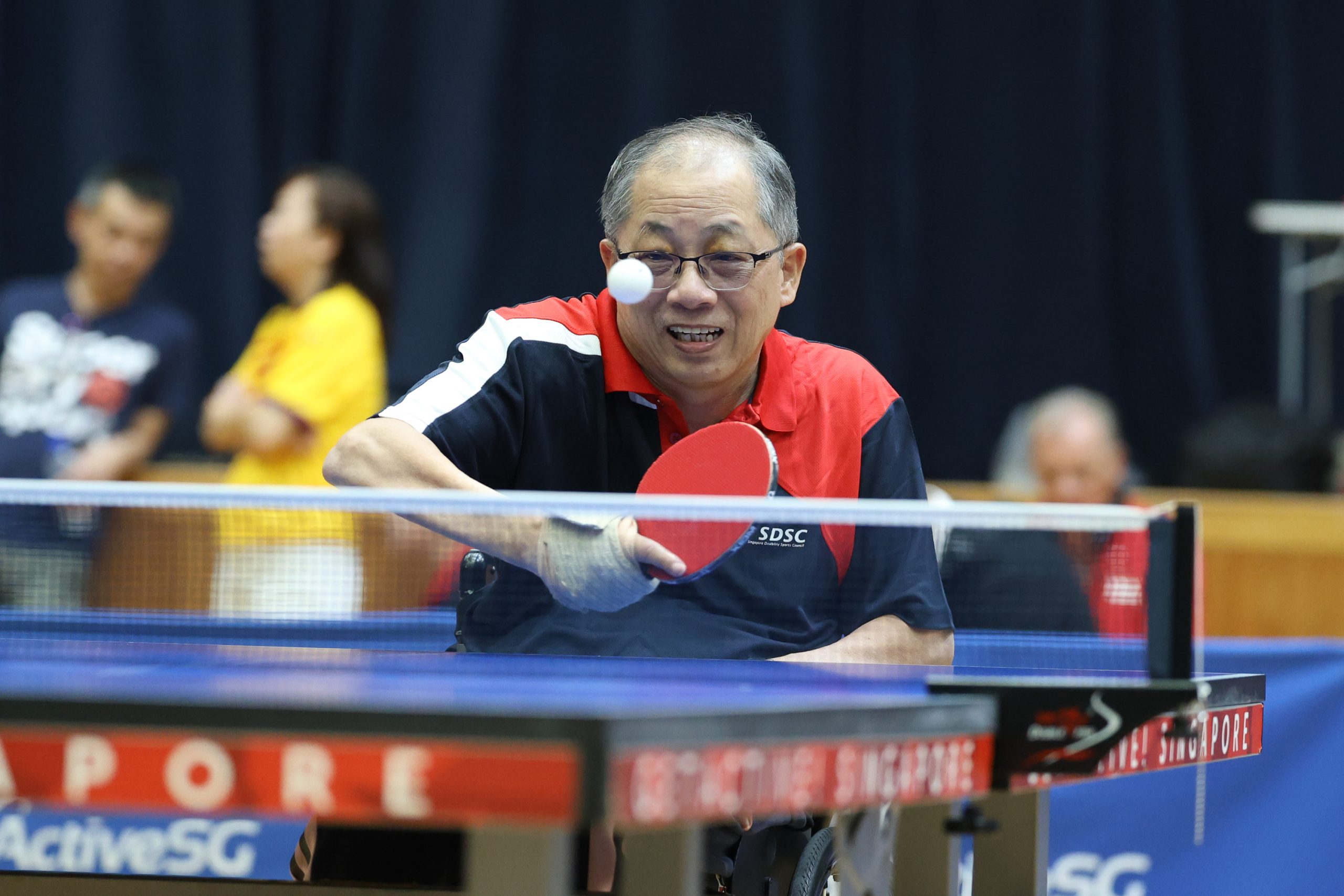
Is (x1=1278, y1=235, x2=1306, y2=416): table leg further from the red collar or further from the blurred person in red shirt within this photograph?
the red collar

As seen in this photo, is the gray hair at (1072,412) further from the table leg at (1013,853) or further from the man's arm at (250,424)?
the table leg at (1013,853)

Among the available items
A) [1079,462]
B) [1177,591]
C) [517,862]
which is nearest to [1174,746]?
[1177,591]

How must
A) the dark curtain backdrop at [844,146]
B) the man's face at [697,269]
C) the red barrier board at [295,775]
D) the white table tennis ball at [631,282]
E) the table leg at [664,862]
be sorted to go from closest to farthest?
the red barrier board at [295,775], the table leg at [664,862], the white table tennis ball at [631,282], the man's face at [697,269], the dark curtain backdrop at [844,146]

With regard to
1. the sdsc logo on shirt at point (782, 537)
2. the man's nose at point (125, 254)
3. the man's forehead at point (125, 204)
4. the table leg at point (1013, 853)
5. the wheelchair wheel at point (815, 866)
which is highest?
the man's forehead at point (125, 204)

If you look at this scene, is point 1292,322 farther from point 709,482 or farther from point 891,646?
point 709,482

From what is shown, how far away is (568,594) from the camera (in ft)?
5.93

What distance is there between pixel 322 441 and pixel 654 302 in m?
2.01

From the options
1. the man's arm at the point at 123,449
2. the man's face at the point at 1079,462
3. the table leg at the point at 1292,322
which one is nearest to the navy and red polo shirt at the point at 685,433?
the man's face at the point at 1079,462

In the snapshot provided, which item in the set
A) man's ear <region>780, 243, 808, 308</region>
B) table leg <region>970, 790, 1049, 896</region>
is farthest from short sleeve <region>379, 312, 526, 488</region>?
table leg <region>970, 790, 1049, 896</region>

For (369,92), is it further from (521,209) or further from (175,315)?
(175,315)

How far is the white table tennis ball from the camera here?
2133 mm

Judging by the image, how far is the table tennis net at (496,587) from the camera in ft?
6.07

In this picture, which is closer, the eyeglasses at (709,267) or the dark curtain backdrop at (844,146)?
the eyeglasses at (709,267)

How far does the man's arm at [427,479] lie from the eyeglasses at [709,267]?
0.39 m
